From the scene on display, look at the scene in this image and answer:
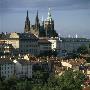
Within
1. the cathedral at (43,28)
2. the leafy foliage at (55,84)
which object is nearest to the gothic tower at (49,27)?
the cathedral at (43,28)

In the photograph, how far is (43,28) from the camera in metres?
67.1

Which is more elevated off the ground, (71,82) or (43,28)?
(43,28)

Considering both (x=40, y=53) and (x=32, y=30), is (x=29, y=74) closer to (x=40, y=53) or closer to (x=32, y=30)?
(x=40, y=53)

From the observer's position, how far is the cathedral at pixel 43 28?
213 feet

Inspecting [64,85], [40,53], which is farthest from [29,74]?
[40,53]

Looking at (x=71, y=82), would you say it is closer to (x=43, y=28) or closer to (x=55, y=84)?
(x=55, y=84)

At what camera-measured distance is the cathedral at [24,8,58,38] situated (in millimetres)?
65062

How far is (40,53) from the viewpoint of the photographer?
56031 mm

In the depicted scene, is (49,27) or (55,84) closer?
(55,84)

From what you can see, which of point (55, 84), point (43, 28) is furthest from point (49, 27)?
point (55, 84)

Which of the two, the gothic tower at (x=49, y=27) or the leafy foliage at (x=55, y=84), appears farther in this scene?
the gothic tower at (x=49, y=27)

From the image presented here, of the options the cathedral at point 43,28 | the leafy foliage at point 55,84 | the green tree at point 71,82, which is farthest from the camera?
the cathedral at point 43,28

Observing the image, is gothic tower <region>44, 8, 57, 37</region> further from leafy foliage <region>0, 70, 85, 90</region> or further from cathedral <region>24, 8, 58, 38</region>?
leafy foliage <region>0, 70, 85, 90</region>

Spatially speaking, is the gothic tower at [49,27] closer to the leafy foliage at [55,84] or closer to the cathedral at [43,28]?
the cathedral at [43,28]
